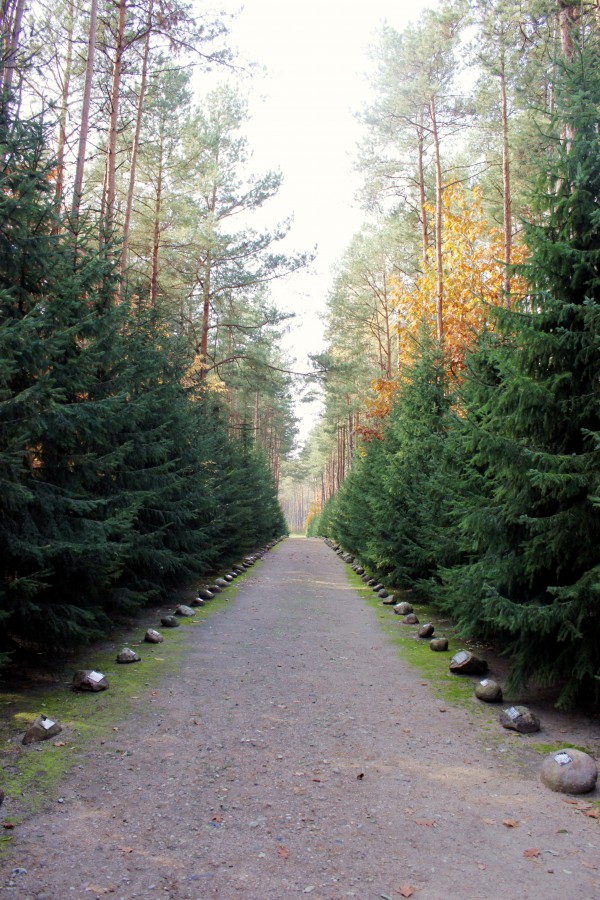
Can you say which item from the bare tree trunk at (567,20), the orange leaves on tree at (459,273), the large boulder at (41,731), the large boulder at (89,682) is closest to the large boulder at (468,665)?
the large boulder at (89,682)

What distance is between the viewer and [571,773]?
3.88 m

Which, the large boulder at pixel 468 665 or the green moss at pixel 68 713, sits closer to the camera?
the green moss at pixel 68 713

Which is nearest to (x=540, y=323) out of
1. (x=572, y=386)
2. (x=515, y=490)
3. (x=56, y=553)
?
(x=572, y=386)

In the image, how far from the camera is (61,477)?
619 cm

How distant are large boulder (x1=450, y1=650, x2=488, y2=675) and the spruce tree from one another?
1.28 m

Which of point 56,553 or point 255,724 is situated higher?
point 56,553

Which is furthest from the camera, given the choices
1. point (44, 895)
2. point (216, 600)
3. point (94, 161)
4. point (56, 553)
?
point (94, 161)

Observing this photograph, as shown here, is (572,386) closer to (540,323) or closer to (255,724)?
(540,323)

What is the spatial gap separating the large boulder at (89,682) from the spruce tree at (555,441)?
11.9ft

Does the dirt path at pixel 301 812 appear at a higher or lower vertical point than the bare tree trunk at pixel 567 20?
lower

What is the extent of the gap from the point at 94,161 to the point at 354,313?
1385 centimetres

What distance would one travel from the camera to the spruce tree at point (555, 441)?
479cm

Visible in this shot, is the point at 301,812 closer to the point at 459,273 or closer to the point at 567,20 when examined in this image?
the point at 567,20

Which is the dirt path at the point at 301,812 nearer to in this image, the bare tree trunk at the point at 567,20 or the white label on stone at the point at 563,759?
the white label on stone at the point at 563,759
